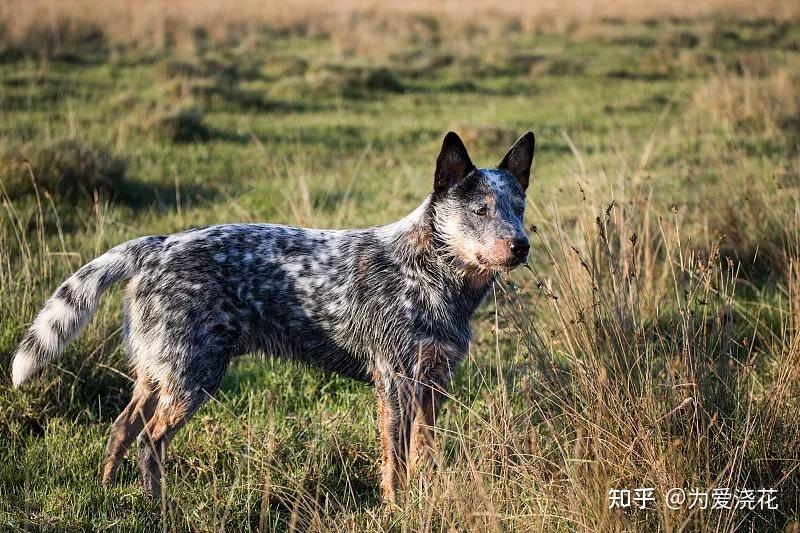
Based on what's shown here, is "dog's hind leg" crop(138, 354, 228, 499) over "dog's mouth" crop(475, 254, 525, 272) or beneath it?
beneath

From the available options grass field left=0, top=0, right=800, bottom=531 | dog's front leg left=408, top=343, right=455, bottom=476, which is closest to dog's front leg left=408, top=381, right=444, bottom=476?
dog's front leg left=408, top=343, right=455, bottom=476

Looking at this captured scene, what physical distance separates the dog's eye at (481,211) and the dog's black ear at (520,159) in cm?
37

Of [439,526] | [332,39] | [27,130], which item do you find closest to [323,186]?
[27,130]

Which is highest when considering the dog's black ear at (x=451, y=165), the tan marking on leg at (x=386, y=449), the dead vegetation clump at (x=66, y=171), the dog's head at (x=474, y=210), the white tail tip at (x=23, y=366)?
the dog's black ear at (x=451, y=165)

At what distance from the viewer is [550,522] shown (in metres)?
3.21

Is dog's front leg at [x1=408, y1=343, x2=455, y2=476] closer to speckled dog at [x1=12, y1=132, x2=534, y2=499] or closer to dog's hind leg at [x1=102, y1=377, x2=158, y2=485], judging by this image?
speckled dog at [x1=12, y1=132, x2=534, y2=499]

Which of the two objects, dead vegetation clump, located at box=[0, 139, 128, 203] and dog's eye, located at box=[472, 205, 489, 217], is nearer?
dog's eye, located at box=[472, 205, 489, 217]

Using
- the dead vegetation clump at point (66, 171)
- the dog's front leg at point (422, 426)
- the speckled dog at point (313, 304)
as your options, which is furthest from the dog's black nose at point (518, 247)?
the dead vegetation clump at point (66, 171)

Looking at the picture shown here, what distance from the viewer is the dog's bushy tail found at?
3816 millimetres

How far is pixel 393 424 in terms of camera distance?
3953 millimetres

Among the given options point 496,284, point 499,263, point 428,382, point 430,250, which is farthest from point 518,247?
point 496,284

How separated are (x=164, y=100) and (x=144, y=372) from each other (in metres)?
10.7

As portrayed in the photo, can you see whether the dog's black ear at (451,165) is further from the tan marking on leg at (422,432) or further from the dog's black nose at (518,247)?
the tan marking on leg at (422,432)

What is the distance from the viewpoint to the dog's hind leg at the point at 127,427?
13.1 feet
